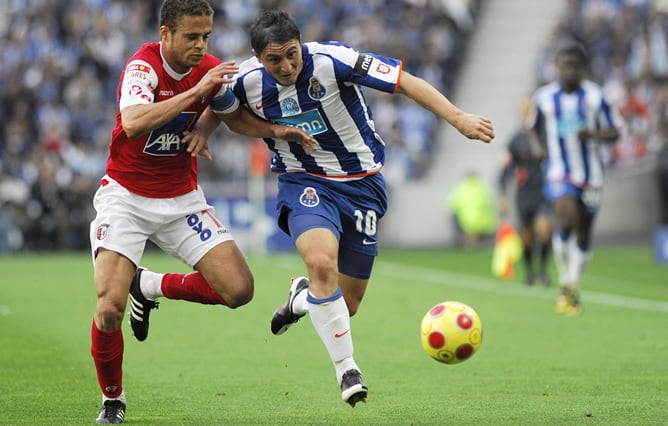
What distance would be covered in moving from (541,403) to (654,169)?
18222 millimetres

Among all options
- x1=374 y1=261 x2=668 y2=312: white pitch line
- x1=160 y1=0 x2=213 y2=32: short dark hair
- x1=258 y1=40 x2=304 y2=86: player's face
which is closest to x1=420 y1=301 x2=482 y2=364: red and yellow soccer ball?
x1=258 y1=40 x2=304 y2=86: player's face

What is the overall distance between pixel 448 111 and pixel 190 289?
6.64ft

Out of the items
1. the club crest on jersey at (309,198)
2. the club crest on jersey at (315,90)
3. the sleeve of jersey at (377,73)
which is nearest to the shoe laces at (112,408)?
the club crest on jersey at (309,198)

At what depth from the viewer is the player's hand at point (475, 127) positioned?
702cm

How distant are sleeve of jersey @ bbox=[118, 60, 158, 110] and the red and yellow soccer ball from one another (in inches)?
88.7

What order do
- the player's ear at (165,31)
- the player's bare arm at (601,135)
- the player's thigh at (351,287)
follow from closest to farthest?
the player's ear at (165,31) < the player's thigh at (351,287) < the player's bare arm at (601,135)

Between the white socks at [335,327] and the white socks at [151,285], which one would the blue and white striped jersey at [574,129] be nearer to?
the white socks at [151,285]

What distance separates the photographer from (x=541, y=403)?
288 inches

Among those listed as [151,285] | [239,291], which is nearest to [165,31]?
[239,291]

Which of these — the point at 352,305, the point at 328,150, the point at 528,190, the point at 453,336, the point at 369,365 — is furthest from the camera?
the point at 528,190

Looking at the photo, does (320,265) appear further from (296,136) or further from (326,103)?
(326,103)

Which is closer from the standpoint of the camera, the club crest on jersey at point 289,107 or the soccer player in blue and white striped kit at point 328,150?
the soccer player in blue and white striped kit at point 328,150

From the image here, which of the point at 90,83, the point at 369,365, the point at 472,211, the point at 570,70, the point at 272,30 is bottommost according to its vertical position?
the point at 472,211

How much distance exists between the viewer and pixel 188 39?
700cm
